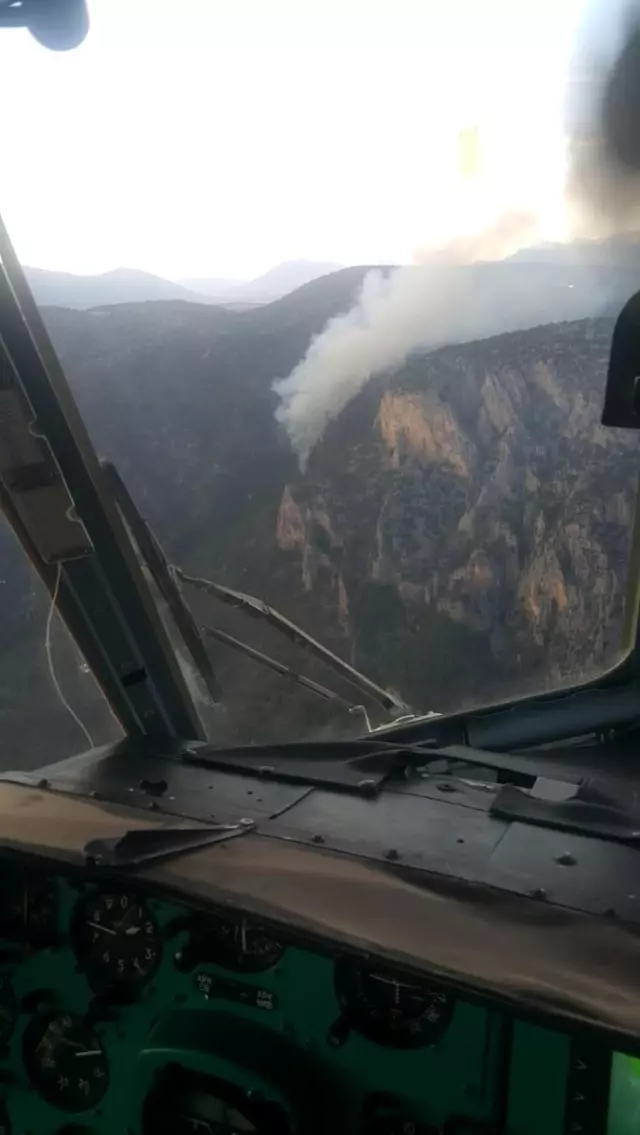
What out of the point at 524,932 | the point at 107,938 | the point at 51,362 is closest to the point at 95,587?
the point at 51,362

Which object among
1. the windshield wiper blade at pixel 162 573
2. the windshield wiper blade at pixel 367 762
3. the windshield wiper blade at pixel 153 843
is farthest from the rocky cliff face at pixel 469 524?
the windshield wiper blade at pixel 153 843

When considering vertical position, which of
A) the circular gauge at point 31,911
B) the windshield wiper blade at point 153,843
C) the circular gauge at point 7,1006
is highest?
the windshield wiper blade at point 153,843

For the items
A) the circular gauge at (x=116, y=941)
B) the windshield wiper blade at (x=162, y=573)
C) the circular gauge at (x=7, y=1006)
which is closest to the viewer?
the circular gauge at (x=116, y=941)

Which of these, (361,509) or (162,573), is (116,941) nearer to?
(162,573)

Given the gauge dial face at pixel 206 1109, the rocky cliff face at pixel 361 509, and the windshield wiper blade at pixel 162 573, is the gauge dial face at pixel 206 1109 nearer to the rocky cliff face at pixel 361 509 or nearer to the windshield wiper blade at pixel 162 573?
the rocky cliff face at pixel 361 509

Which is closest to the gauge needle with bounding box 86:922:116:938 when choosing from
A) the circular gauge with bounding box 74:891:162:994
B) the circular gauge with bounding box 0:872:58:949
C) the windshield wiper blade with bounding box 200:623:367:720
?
the circular gauge with bounding box 74:891:162:994

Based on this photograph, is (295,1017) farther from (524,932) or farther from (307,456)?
(307,456)

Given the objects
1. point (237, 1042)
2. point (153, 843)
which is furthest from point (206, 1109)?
point (153, 843)

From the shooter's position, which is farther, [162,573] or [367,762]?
[162,573]
